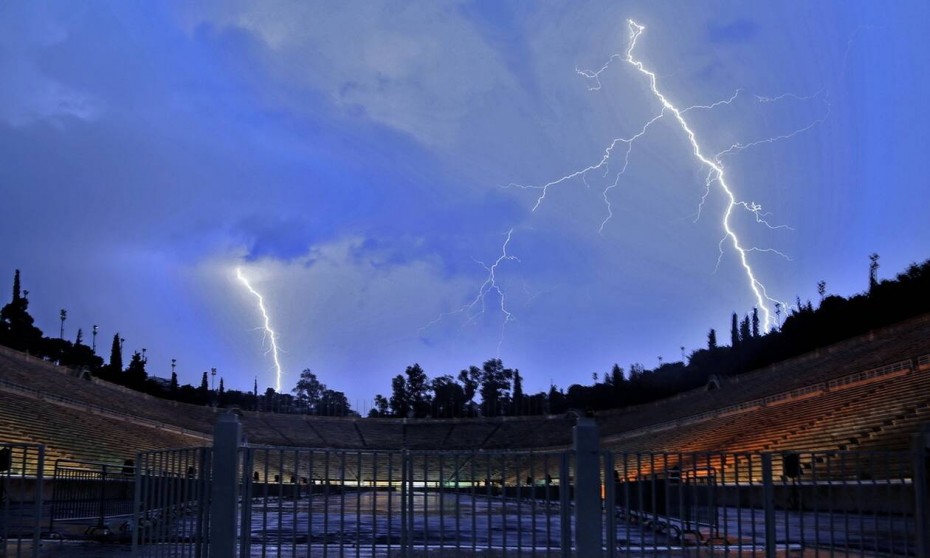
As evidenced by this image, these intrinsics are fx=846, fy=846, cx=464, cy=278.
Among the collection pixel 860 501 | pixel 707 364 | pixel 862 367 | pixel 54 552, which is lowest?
pixel 54 552

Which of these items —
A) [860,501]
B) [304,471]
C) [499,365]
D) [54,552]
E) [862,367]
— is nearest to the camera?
[860,501]

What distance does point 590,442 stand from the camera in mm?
8734

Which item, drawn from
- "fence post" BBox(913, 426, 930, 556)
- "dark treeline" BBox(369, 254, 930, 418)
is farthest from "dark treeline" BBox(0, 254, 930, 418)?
"fence post" BBox(913, 426, 930, 556)

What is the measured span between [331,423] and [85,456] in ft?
170

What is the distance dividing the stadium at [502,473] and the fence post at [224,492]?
0.05 feet

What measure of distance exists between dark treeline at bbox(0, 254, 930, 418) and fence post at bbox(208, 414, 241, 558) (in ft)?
82.0

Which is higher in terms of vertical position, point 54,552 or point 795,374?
point 795,374

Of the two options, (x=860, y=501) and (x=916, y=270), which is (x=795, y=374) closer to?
(x=916, y=270)

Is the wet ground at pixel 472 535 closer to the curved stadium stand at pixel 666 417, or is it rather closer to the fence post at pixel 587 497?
the fence post at pixel 587 497

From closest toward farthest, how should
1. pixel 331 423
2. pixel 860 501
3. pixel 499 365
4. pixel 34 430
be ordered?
pixel 860 501, pixel 34 430, pixel 331 423, pixel 499 365

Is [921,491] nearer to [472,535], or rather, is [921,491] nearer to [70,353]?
[472,535]

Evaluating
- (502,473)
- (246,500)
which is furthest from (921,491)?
(246,500)

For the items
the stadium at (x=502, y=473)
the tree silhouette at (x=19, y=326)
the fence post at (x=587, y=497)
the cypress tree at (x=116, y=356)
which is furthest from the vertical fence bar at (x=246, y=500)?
the cypress tree at (x=116, y=356)

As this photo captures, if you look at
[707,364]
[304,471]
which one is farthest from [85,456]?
[707,364]
